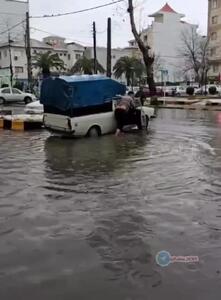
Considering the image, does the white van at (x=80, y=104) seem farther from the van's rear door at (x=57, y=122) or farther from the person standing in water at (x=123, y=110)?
the person standing in water at (x=123, y=110)

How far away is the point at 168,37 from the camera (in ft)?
346

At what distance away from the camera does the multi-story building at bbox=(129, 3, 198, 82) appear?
101438mm

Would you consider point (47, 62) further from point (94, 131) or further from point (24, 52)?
point (94, 131)

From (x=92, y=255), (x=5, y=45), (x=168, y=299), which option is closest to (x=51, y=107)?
(x=92, y=255)

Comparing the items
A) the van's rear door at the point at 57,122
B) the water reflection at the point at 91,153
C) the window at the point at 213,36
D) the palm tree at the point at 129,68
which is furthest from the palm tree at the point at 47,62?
the water reflection at the point at 91,153

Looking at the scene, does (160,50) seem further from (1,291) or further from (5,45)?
(1,291)

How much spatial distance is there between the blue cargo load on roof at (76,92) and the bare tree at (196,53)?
55.9 metres

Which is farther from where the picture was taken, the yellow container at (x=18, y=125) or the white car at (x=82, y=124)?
the yellow container at (x=18, y=125)

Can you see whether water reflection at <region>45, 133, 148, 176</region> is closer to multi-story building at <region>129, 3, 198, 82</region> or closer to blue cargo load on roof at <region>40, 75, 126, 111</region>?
blue cargo load on roof at <region>40, 75, 126, 111</region>

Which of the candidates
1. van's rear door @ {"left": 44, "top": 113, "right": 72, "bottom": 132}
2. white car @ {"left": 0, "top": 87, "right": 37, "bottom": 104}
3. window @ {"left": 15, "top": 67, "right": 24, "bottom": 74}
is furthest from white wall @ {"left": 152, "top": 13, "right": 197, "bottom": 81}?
van's rear door @ {"left": 44, "top": 113, "right": 72, "bottom": 132}

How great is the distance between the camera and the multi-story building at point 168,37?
101438mm

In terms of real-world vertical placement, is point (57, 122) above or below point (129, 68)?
below

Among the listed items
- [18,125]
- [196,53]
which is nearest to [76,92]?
[18,125]

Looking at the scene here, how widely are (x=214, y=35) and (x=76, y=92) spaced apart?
7878 cm
